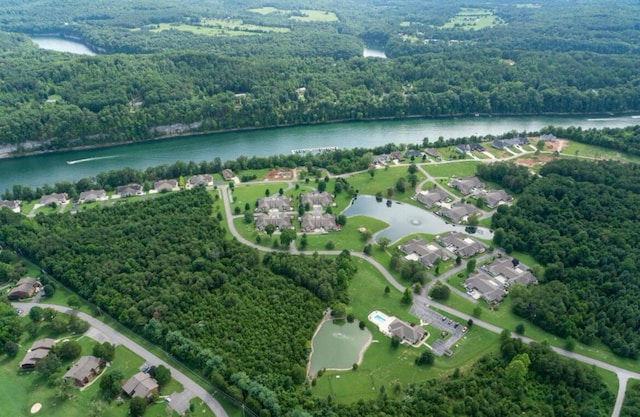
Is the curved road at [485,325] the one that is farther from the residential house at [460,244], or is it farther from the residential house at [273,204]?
the residential house at [460,244]

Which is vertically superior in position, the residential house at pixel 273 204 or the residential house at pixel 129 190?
the residential house at pixel 129 190

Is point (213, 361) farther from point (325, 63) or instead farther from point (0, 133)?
point (325, 63)

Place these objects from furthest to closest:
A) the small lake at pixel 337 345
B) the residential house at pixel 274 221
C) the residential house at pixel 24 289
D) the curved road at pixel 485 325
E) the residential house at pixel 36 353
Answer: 1. the residential house at pixel 274 221
2. the residential house at pixel 24 289
3. the small lake at pixel 337 345
4. the residential house at pixel 36 353
5. the curved road at pixel 485 325

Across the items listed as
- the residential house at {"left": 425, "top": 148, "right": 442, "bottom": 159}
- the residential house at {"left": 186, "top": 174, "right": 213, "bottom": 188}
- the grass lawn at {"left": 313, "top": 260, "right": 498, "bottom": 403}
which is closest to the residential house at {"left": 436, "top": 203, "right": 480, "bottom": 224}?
the residential house at {"left": 425, "top": 148, "right": 442, "bottom": 159}

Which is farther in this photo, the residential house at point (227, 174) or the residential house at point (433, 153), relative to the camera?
the residential house at point (433, 153)

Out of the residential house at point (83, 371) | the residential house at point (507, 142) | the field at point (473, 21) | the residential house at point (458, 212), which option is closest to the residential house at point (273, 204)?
the residential house at point (458, 212)

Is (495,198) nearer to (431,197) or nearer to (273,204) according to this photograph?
(431,197)

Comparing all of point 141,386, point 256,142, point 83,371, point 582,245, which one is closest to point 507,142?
point 582,245
